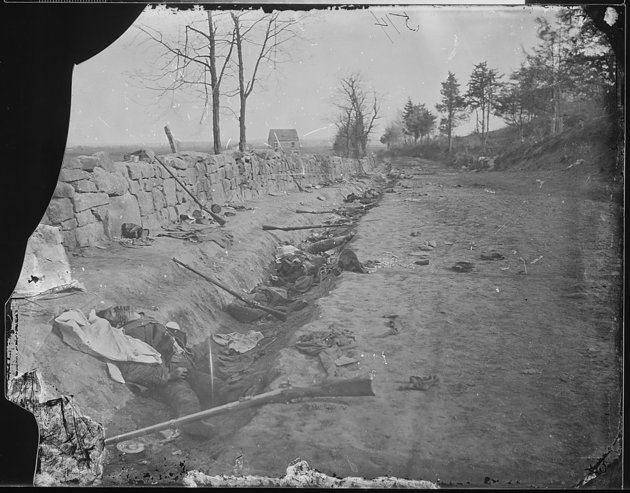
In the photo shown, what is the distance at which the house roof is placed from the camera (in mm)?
3451

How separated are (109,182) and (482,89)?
3086 millimetres

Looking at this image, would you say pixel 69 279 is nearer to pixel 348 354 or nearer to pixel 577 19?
pixel 348 354

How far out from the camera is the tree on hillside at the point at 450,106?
3.19m

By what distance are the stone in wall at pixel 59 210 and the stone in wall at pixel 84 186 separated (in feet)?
0.54

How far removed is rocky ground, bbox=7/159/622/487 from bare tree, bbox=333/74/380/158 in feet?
1.16

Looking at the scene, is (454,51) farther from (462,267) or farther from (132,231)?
(132,231)

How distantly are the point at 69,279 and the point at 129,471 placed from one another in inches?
52.5

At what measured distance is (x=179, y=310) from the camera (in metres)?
3.54

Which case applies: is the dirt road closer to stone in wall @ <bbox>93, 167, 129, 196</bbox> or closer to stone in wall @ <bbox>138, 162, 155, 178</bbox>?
stone in wall @ <bbox>93, 167, 129, 196</bbox>

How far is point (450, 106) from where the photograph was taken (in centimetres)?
325

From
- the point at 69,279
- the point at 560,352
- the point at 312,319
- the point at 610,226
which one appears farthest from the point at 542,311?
the point at 69,279

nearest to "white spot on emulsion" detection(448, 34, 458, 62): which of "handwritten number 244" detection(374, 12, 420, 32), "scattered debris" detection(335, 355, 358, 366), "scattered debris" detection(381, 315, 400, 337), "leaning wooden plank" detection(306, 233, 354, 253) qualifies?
"handwritten number 244" detection(374, 12, 420, 32)

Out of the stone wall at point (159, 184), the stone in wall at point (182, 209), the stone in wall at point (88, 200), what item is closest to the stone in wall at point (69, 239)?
the stone wall at point (159, 184)

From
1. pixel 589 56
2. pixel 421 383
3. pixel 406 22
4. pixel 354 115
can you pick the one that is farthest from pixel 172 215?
pixel 589 56
